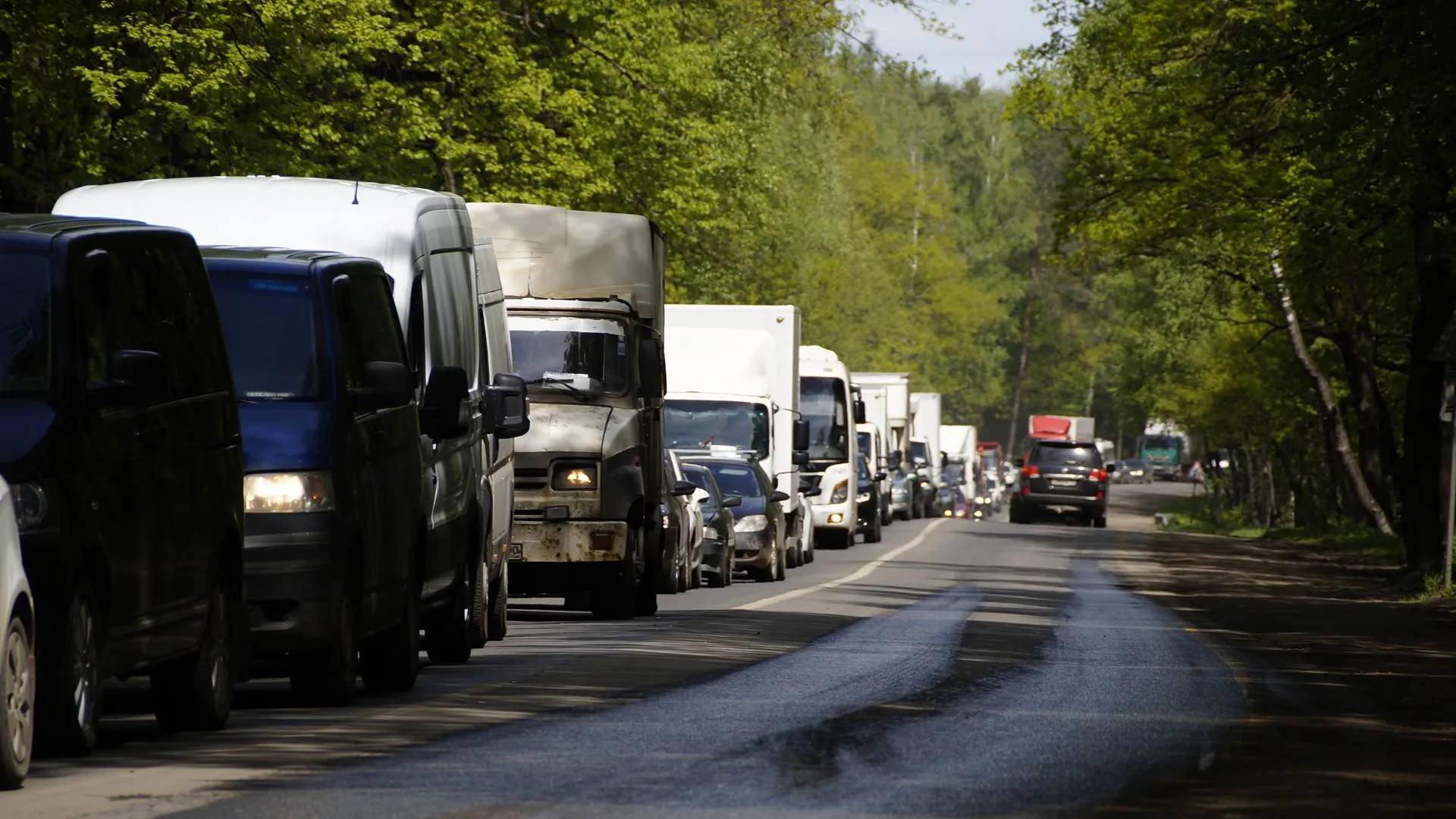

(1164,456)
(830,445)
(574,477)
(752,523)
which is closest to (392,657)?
(574,477)

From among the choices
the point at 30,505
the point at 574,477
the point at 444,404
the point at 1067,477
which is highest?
the point at 1067,477

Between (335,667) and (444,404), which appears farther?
(444,404)

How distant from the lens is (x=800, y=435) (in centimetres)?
3356

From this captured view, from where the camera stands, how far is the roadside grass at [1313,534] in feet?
129

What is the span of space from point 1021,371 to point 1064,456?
84.0 meters

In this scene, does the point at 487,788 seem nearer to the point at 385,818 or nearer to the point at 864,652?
the point at 385,818

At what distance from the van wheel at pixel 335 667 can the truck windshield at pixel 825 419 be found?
3026cm

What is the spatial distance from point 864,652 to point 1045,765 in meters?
6.41

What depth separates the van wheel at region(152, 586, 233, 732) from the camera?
10297mm

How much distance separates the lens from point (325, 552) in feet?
36.6

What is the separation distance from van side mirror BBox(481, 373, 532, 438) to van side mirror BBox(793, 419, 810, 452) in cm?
1678

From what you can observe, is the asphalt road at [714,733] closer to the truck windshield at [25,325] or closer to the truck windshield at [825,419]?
the truck windshield at [25,325]

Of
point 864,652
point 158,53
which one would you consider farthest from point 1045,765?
point 158,53

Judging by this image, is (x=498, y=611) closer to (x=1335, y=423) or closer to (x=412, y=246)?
(x=412, y=246)
